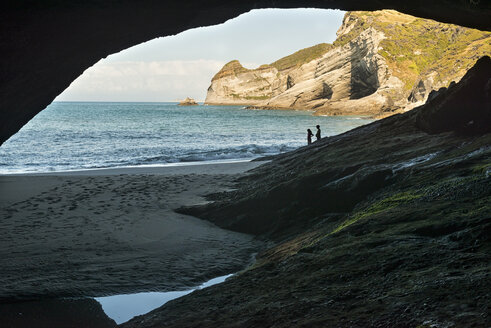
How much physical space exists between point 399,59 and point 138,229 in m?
80.5

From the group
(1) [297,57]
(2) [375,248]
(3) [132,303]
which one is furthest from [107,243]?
(1) [297,57]

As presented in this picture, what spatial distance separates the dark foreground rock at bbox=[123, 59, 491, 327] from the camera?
13.7ft

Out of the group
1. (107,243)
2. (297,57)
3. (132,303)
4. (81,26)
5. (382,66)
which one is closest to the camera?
(132,303)

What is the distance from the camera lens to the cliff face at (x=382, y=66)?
63.7 metres

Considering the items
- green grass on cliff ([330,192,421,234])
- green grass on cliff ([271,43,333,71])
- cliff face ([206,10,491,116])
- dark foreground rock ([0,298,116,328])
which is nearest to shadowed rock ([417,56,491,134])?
green grass on cliff ([330,192,421,234])

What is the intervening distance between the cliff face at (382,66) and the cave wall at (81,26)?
52.3m

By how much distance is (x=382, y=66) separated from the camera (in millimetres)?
81875

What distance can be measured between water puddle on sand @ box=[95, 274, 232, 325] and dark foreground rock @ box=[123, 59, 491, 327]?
0.44 meters

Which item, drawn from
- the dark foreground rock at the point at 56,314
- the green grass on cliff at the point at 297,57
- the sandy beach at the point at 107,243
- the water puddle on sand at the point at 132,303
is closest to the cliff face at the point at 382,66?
the green grass on cliff at the point at 297,57

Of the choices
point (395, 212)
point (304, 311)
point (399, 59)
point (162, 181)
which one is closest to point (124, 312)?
point (304, 311)

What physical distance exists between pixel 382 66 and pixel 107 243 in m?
79.1

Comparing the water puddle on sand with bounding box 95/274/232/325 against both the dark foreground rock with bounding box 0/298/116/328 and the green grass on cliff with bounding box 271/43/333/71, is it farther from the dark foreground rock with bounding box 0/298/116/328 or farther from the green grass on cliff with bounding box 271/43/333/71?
the green grass on cliff with bounding box 271/43/333/71

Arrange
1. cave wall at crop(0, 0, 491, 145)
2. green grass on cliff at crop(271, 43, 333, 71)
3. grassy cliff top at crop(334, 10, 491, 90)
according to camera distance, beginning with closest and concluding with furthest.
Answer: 1. cave wall at crop(0, 0, 491, 145)
2. grassy cliff top at crop(334, 10, 491, 90)
3. green grass on cliff at crop(271, 43, 333, 71)

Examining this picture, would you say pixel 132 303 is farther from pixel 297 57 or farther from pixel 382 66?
pixel 297 57
